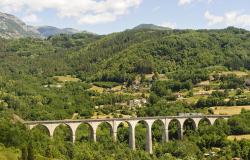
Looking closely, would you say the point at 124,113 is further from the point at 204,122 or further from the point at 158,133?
the point at 204,122

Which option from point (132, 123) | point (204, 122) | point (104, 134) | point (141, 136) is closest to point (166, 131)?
point (141, 136)

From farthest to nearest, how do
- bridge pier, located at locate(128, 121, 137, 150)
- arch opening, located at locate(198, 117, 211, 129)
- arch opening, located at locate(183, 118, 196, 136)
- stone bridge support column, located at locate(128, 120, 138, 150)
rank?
1. arch opening, located at locate(198, 117, 211, 129)
2. arch opening, located at locate(183, 118, 196, 136)
3. stone bridge support column, located at locate(128, 120, 138, 150)
4. bridge pier, located at locate(128, 121, 137, 150)

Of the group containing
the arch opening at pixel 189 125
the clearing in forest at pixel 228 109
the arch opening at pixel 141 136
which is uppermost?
the clearing in forest at pixel 228 109

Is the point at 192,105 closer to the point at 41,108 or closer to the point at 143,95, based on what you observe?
the point at 143,95

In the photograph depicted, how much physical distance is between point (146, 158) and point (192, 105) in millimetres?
62336

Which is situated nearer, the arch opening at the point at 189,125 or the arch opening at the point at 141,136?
the arch opening at the point at 141,136

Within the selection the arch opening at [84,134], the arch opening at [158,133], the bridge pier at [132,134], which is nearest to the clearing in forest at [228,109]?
the arch opening at [158,133]

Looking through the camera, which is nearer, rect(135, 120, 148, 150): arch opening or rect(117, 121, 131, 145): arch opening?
rect(135, 120, 148, 150): arch opening

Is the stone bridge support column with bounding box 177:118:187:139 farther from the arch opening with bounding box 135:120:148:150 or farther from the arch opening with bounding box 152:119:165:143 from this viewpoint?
the arch opening with bounding box 135:120:148:150

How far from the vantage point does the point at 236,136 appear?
4377 inches

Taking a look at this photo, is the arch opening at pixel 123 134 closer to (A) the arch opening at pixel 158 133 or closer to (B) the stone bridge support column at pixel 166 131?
(A) the arch opening at pixel 158 133

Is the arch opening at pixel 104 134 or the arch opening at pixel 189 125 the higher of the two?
the arch opening at pixel 189 125

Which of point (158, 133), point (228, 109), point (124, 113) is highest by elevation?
point (228, 109)

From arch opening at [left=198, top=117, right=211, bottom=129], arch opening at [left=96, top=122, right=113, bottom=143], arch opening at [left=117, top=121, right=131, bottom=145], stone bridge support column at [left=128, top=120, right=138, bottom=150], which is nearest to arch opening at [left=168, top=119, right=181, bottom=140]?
arch opening at [left=198, top=117, right=211, bottom=129]
